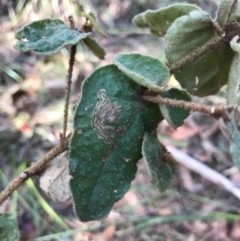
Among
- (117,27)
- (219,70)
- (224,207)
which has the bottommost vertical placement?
(224,207)

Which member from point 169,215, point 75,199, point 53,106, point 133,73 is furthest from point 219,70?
point 53,106

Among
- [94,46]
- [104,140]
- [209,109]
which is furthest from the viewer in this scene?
[94,46]

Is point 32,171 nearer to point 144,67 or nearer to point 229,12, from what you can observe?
point 144,67

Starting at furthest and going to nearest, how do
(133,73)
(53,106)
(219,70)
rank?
(53,106) < (219,70) < (133,73)

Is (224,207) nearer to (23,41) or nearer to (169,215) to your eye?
(169,215)

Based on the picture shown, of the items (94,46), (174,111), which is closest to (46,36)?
(94,46)
